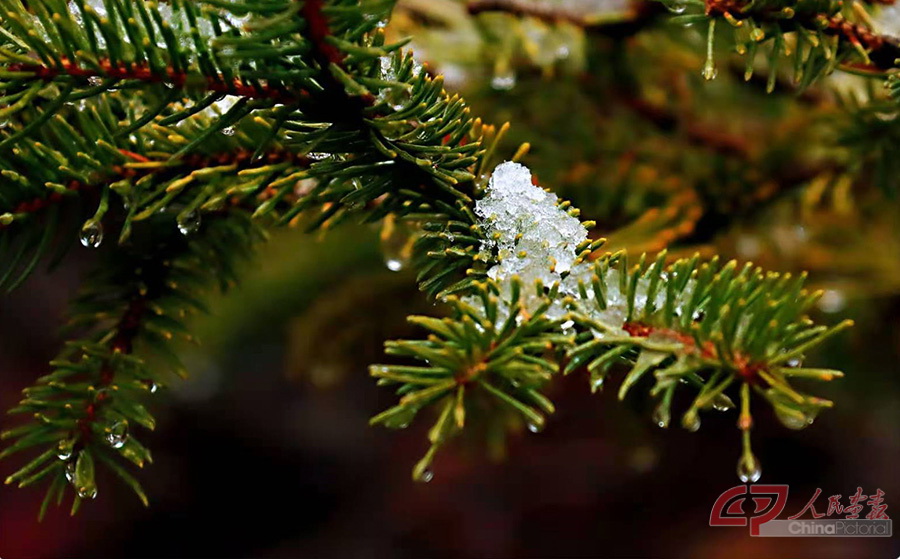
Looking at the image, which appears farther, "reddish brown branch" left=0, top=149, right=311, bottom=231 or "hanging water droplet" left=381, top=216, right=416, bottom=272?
"hanging water droplet" left=381, top=216, right=416, bottom=272

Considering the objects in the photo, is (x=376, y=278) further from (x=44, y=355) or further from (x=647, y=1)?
(x=44, y=355)

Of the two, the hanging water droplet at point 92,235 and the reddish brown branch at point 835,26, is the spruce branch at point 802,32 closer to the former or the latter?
the reddish brown branch at point 835,26

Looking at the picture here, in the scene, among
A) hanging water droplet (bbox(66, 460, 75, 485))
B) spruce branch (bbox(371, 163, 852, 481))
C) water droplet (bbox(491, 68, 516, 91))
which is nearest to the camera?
spruce branch (bbox(371, 163, 852, 481))

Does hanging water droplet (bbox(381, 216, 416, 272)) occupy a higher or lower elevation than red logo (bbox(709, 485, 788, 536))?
higher

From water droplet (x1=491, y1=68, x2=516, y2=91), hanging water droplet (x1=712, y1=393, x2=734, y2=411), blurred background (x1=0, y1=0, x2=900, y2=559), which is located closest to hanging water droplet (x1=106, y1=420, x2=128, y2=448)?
blurred background (x1=0, y1=0, x2=900, y2=559)

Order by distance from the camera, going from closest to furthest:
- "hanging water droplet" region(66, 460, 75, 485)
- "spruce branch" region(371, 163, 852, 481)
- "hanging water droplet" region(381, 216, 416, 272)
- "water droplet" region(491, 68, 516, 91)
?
"spruce branch" region(371, 163, 852, 481) → "hanging water droplet" region(66, 460, 75, 485) → "hanging water droplet" region(381, 216, 416, 272) → "water droplet" region(491, 68, 516, 91)

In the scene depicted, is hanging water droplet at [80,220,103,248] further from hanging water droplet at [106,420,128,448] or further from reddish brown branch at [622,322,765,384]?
reddish brown branch at [622,322,765,384]

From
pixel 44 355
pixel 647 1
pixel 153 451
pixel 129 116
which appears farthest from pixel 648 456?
pixel 44 355

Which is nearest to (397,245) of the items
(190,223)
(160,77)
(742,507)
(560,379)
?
(190,223)
